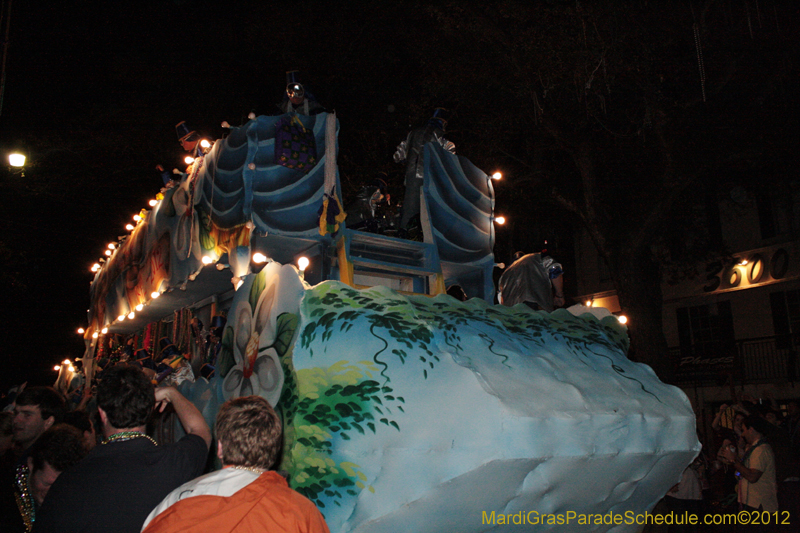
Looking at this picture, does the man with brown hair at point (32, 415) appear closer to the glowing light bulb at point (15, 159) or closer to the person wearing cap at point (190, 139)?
the person wearing cap at point (190, 139)

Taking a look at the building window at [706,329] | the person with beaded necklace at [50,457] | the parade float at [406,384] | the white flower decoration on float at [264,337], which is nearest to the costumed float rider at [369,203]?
the parade float at [406,384]

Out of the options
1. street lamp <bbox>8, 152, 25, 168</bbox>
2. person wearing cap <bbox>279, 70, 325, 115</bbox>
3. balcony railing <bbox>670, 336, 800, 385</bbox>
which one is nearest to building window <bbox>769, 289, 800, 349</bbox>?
balcony railing <bbox>670, 336, 800, 385</bbox>

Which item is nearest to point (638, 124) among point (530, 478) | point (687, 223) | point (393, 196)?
point (687, 223)

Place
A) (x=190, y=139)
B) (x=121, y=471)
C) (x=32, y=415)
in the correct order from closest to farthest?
1. (x=121, y=471)
2. (x=32, y=415)
3. (x=190, y=139)

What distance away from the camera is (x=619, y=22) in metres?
10.7

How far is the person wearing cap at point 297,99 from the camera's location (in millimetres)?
6117

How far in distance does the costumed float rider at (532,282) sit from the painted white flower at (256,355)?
104 inches

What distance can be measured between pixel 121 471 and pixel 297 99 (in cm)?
440

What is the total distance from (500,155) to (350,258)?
9.01m

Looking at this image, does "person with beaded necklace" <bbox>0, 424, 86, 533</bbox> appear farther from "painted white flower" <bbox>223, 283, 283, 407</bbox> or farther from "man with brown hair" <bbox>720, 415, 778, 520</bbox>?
"man with brown hair" <bbox>720, 415, 778, 520</bbox>

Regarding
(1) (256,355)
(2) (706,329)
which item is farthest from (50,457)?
(2) (706,329)

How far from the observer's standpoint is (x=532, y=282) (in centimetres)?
606

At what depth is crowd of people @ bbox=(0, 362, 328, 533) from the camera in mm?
2141

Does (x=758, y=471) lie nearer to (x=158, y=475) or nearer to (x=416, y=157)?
(x=416, y=157)
